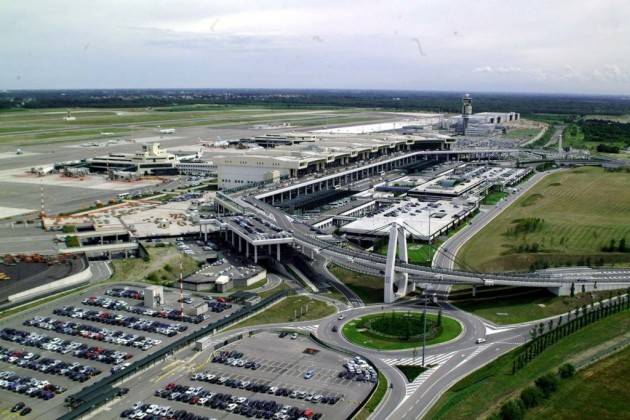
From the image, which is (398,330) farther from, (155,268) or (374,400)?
(155,268)

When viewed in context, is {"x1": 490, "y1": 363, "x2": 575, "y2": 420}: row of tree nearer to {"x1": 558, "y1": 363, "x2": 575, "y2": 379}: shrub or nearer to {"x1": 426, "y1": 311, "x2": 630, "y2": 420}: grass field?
{"x1": 558, "y1": 363, "x2": 575, "y2": 379}: shrub

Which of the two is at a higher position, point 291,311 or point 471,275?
point 471,275

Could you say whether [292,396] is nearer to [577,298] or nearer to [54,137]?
[577,298]

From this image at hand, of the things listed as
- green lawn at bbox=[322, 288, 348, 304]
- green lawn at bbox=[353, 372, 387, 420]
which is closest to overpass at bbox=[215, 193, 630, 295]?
green lawn at bbox=[322, 288, 348, 304]

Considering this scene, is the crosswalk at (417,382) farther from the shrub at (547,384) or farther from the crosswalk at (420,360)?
the shrub at (547,384)

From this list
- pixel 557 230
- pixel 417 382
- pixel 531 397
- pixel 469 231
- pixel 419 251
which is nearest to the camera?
pixel 531 397

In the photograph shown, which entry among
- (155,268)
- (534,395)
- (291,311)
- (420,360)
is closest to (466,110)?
(155,268)

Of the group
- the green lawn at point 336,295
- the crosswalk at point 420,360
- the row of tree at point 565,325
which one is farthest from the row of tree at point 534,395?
the green lawn at point 336,295

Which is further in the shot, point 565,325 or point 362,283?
point 362,283
